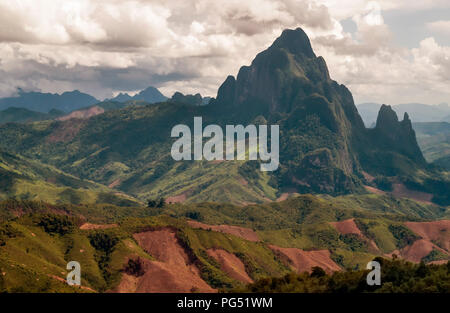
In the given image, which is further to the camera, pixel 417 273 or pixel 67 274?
pixel 67 274

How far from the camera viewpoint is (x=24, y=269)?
559 feet
